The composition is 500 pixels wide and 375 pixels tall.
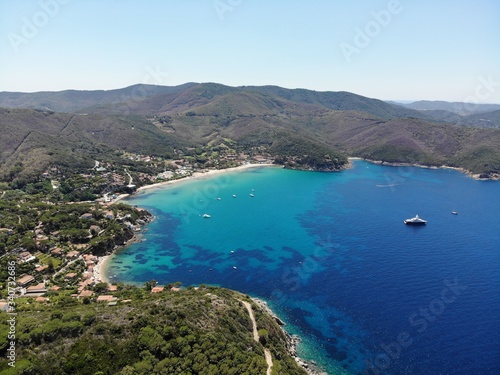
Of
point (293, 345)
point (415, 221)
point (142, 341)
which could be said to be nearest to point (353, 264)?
point (293, 345)

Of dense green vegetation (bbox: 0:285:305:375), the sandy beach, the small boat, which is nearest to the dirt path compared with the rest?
dense green vegetation (bbox: 0:285:305:375)

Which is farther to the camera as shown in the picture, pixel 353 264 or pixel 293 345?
pixel 353 264

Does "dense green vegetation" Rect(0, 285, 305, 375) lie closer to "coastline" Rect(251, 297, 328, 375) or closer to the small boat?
"coastline" Rect(251, 297, 328, 375)

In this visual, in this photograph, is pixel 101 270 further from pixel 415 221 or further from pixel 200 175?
pixel 200 175

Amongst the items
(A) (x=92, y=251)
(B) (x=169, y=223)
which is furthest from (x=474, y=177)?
(A) (x=92, y=251)

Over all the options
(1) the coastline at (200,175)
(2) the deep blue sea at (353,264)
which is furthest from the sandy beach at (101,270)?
(1) the coastline at (200,175)

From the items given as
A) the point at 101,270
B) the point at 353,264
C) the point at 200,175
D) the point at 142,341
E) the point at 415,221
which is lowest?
the point at 101,270

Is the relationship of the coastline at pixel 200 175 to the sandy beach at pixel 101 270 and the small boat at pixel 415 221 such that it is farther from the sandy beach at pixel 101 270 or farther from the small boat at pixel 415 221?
the small boat at pixel 415 221
